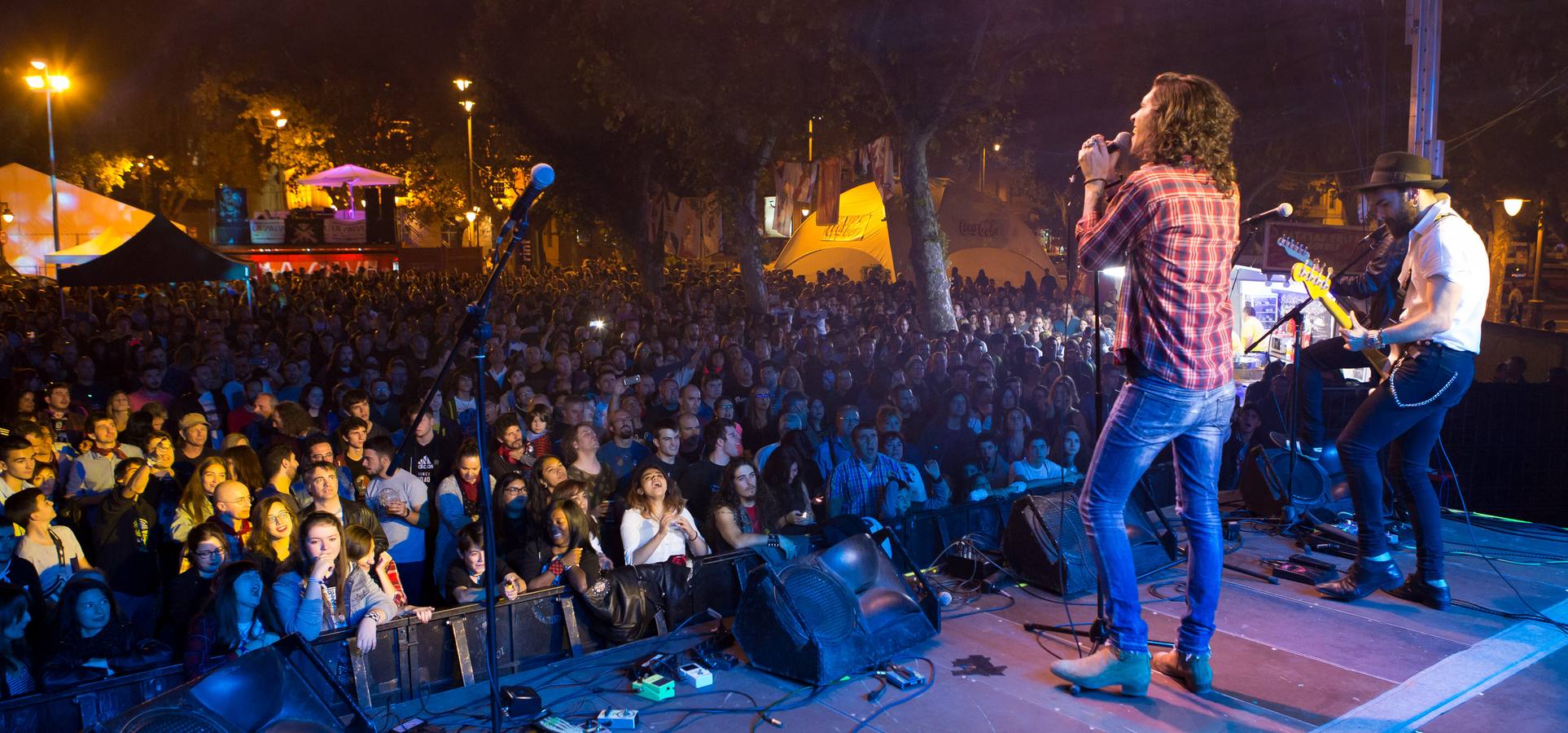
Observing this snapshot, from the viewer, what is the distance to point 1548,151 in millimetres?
17969

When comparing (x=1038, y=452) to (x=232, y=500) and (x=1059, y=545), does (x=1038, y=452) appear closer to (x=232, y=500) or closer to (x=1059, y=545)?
(x=1059, y=545)

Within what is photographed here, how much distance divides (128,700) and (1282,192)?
991 inches

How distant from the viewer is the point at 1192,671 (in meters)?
3.52

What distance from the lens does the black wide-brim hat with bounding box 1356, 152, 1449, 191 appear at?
418 cm

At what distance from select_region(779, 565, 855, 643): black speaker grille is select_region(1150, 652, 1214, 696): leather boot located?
1.05 metres

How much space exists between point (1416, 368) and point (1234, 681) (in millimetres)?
1534

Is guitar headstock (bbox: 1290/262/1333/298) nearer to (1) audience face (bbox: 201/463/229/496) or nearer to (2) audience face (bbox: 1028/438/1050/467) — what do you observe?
(2) audience face (bbox: 1028/438/1050/467)

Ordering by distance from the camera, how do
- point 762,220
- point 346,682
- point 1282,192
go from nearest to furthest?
point 346,682 < point 1282,192 < point 762,220

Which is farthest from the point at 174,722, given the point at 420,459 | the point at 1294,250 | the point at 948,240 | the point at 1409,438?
the point at 948,240

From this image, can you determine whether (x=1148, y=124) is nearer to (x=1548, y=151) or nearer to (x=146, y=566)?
(x=146, y=566)

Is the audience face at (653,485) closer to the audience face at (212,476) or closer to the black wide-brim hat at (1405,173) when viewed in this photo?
the audience face at (212,476)

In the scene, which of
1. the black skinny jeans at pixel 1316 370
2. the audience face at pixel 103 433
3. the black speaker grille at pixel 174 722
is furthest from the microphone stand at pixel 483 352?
the audience face at pixel 103 433

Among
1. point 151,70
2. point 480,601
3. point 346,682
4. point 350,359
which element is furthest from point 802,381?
point 151,70

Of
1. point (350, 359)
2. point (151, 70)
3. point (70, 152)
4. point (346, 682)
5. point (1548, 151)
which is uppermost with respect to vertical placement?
point (151, 70)
